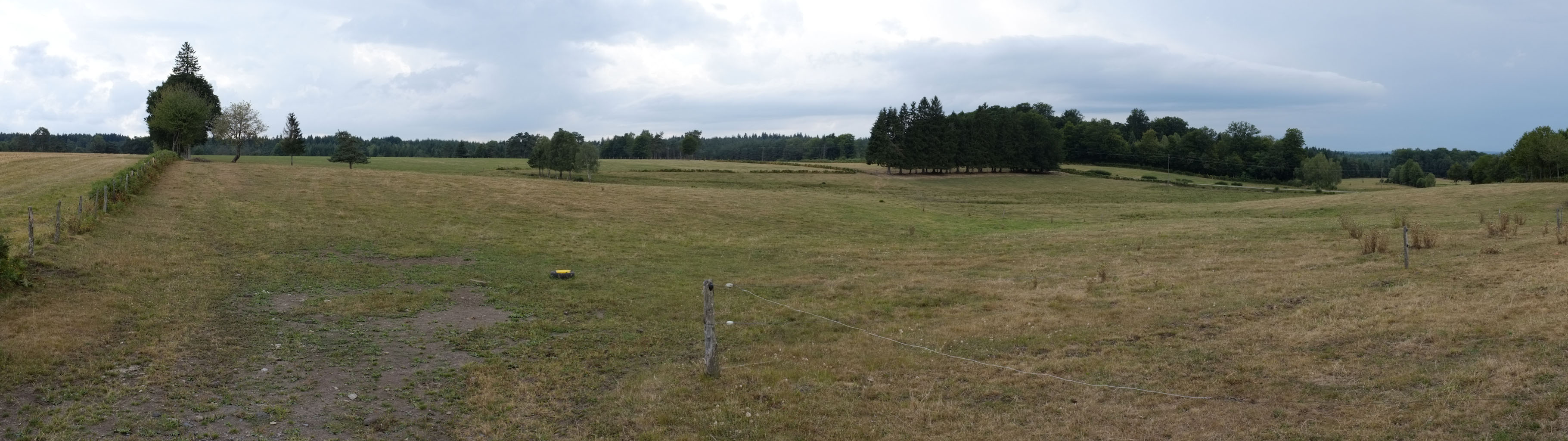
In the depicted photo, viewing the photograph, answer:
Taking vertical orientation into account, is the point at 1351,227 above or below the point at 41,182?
below

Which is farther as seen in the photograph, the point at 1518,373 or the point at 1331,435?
the point at 1518,373

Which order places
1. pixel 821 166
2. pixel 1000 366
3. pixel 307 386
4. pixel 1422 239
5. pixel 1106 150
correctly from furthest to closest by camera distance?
pixel 1106 150 < pixel 821 166 < pixel 1422 239 < pixel 1000 366 < pixel 307 386

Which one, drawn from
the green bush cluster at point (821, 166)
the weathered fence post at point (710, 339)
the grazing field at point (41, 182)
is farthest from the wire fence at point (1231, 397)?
the green bush cluster at point (821, 166)

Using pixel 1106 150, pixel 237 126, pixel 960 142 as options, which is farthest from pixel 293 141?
pixel 1106 150

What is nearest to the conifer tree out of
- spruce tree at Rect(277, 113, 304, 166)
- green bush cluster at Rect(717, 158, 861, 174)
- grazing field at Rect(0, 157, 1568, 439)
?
green bush cluster at Rect(717, 158, 861, 174)

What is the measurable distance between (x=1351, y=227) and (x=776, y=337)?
2303 cm

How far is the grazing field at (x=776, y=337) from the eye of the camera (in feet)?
31.1

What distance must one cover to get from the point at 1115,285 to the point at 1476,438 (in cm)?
1125

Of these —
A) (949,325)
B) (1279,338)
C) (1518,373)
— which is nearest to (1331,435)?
(1518,373)

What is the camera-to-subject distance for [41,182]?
43375 mm

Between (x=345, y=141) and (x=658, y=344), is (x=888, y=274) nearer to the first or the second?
(x=658, y=344)

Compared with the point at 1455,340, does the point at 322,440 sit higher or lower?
lower

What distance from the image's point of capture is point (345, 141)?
8688cm

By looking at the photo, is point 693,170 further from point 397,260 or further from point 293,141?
point 397,260
